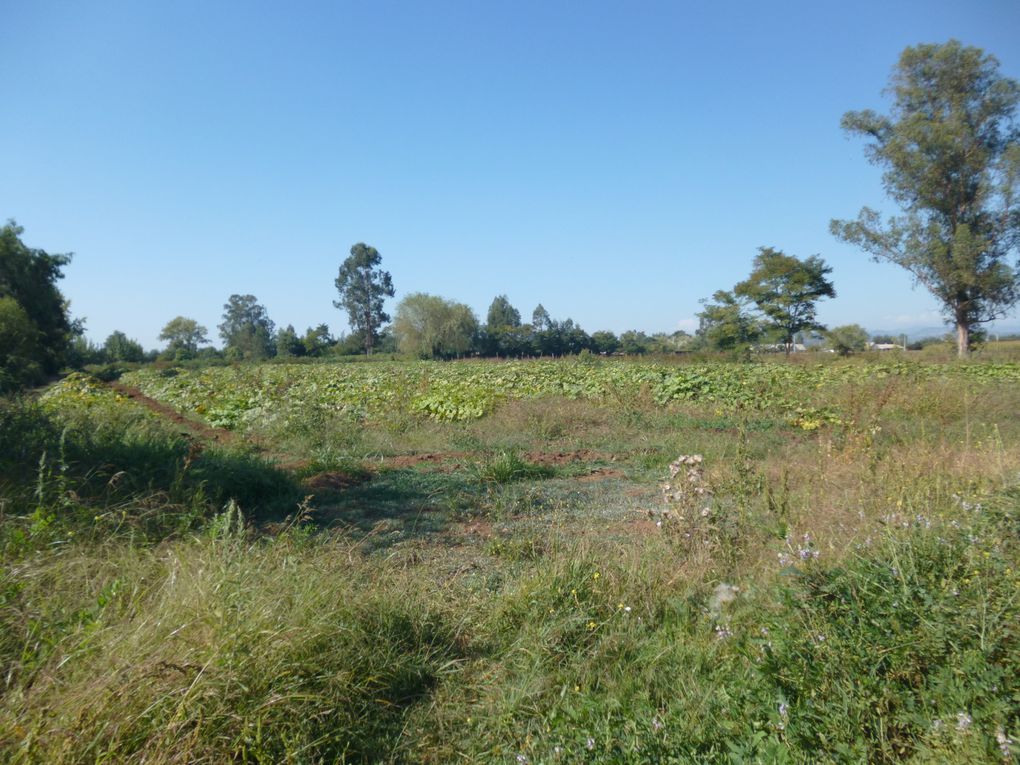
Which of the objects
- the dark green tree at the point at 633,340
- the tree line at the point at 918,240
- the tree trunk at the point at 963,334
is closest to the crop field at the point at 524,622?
the tree line at the point at 918,240

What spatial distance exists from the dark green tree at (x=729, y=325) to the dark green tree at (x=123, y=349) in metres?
49.1

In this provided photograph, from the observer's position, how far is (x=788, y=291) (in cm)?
3847

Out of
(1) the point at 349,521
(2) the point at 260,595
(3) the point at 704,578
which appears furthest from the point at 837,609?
(1) the point at 349,521

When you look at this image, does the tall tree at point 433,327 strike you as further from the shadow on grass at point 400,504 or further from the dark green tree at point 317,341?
the shadow on grass at point 400,504

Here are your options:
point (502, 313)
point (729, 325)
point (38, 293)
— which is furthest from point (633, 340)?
point (38, 293)

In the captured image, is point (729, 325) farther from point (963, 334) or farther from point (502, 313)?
point (502, 313)

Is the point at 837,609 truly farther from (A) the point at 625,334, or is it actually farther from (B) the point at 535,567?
(A) the point at 625,334

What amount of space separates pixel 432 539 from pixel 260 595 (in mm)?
2335

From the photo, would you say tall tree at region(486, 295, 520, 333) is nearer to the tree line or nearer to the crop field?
the tree line

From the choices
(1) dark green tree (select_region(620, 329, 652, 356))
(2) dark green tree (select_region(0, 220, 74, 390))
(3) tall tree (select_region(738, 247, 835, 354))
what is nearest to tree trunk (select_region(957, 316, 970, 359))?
(3) tall tree (select_region(738, 247, 835, 354))

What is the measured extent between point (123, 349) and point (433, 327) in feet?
91.9

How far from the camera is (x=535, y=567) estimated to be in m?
4.25

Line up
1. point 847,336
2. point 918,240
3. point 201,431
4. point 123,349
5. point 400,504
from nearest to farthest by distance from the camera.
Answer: point 400,504
point 201,431
point 918,240
point 847,336
point 123,349

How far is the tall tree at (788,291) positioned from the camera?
3812cm
